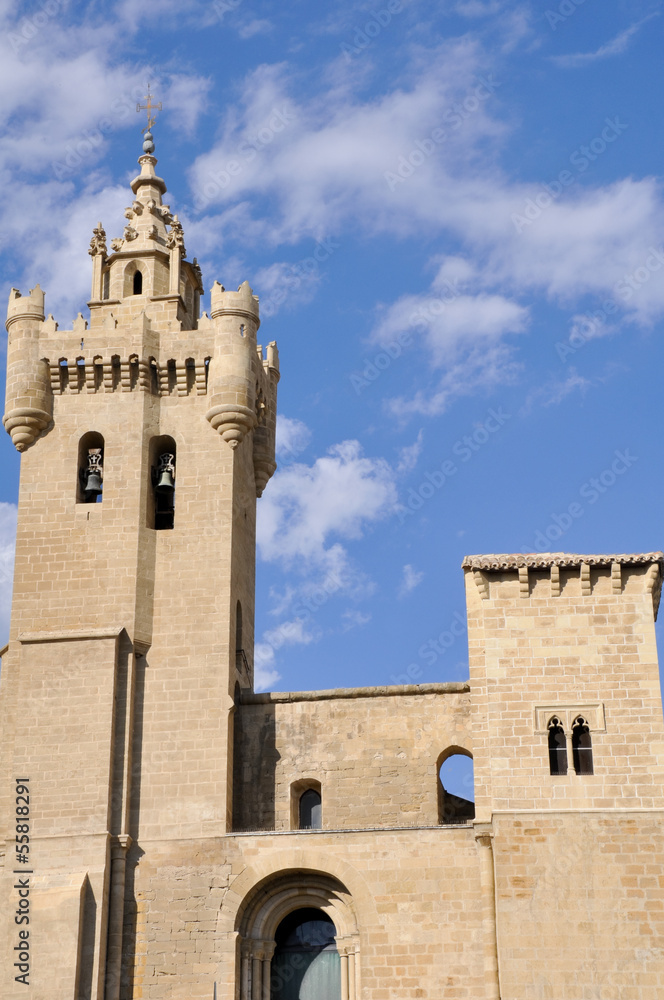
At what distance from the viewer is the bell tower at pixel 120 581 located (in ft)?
92.6

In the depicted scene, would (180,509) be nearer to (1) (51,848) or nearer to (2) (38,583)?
(2) (38,583)

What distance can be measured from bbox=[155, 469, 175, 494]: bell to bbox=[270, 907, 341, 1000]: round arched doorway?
9.19 meters

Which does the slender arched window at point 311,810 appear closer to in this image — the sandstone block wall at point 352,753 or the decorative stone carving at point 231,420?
the sandstone block wall at point 352,753

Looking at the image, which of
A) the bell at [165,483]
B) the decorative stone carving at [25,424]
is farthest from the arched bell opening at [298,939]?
the decorative stone carving at [25,424]

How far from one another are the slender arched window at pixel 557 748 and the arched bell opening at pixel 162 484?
30.5 feet

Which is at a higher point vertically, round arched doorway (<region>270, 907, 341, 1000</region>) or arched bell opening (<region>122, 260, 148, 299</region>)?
arched bell opening (<region>122, 260, 148, 299</region>)

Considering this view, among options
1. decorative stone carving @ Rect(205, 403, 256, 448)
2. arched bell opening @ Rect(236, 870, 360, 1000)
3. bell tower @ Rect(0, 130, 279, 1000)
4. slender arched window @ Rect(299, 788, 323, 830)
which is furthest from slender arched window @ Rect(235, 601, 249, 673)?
arched bell opening @ Rect(236, 870, 360, 1000)

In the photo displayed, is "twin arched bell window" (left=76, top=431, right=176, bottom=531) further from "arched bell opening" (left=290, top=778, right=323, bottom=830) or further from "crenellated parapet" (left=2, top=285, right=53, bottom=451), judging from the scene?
"arched bell opening" (left=290, top=778, right=323, bottom=830)

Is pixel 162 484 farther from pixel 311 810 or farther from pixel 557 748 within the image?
pixel 557 748

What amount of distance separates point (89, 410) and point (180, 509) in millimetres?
3221

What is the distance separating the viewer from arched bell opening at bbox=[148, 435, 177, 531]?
104 feet

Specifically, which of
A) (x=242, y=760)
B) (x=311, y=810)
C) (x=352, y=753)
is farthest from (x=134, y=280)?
(x=311, y=810)

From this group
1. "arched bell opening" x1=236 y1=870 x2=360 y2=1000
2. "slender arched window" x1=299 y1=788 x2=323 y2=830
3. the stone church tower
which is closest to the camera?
the stone church tower

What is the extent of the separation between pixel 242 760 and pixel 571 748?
272 inches
